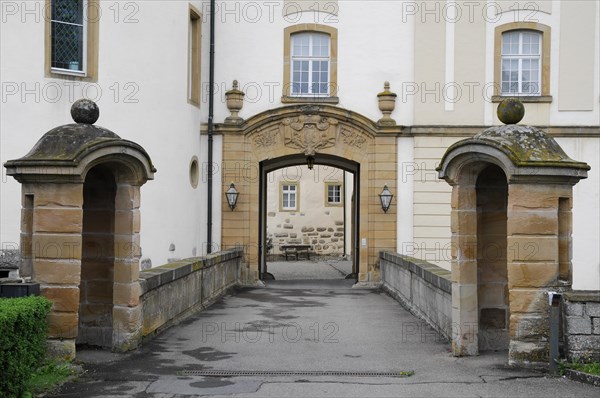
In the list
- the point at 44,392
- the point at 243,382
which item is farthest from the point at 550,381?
the point at 44,392

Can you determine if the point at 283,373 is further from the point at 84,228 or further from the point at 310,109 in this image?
the point at 310,109

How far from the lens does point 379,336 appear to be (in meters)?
12.0

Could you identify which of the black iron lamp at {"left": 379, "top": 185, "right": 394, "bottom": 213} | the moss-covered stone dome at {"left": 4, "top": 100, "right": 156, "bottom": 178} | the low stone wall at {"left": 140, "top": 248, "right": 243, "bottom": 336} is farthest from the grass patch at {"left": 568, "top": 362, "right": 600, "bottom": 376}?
the black iron lamp at {"left": 379, "top": 185, "right": 394, "bottom": 213}

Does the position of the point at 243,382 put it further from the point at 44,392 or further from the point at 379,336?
the point at 379,336

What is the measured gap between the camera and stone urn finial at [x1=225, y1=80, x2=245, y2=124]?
21094 millimetres

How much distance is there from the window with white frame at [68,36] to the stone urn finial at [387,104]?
7782 mm

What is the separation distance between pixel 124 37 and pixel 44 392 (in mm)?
10492

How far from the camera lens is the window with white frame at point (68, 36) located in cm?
1597

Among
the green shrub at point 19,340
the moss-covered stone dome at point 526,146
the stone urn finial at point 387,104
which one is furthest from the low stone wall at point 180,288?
the stone urn finial at point 387,104

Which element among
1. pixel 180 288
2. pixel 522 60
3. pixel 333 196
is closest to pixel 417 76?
pixel 522 60

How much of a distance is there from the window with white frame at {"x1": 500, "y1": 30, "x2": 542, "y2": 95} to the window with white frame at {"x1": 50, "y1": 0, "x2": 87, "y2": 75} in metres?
10.5

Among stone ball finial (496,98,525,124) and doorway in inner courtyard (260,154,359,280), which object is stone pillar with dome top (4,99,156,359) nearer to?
stone ball finial (496,98,525,124)

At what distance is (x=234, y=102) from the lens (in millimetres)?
21125

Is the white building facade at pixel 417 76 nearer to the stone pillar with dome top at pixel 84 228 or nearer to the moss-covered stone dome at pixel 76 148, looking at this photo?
the stone pillar with dome top at pixel 84 228
